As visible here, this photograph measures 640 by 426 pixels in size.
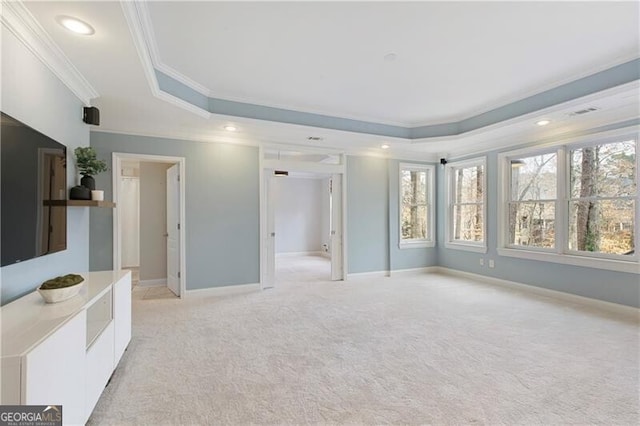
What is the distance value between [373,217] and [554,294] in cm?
302

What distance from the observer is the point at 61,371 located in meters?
1.45

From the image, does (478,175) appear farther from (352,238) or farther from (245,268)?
(245,268)

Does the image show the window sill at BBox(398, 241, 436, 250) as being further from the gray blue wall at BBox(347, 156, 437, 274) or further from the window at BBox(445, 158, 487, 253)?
the window at BBox(445, 158, 487, 253)

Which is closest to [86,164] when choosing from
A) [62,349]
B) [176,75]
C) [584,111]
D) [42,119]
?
[42,119]

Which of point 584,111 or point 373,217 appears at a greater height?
point 584,111

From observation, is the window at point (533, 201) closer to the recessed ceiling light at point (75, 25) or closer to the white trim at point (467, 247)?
the white trim at point (467, 247)

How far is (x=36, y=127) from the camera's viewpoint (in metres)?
2.12

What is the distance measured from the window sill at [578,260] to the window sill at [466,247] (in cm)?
34

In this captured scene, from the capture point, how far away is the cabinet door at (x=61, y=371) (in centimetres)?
123

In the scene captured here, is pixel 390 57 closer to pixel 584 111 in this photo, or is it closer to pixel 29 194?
pixel 584 111

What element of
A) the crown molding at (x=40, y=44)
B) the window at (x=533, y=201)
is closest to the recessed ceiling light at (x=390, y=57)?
the crown molding at (x=40, y=44)

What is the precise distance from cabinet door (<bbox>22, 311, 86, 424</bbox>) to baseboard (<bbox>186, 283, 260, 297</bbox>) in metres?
3.03

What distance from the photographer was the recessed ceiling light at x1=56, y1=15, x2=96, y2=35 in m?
1.94

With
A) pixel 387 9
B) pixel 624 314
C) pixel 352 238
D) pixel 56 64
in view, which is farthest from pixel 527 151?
pixel 56 64
